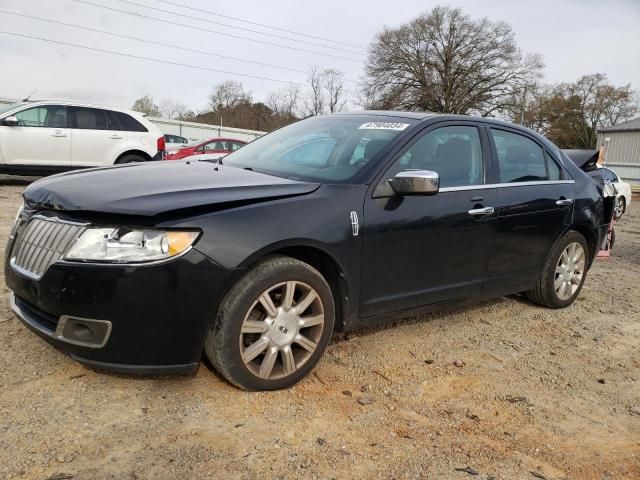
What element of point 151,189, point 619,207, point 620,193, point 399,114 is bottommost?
point 619,207

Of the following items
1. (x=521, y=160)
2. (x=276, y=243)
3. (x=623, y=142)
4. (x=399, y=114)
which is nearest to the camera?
(x=276, y=243)

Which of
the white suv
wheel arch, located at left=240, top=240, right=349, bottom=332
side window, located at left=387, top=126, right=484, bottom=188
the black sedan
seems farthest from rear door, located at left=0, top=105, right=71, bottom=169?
wheel arch, located at left=240, top=240, right=349, bottom=332

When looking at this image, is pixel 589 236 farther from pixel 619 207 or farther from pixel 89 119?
pixel 89 119

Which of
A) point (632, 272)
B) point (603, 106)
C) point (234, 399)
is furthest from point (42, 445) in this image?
point (603, 106)

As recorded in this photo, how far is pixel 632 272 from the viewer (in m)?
6.61

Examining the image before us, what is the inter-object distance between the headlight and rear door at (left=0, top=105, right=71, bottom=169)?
9.12 metres

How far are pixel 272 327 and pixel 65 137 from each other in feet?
30.7

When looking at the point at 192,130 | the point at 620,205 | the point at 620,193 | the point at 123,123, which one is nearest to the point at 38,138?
the point at 123,123

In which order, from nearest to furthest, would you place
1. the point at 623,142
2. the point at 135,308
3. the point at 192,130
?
the point at 135,308 < the point at 192,130 < the point at 623,142

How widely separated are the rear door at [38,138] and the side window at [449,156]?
9024 mm

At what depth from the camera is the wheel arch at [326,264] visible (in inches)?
113

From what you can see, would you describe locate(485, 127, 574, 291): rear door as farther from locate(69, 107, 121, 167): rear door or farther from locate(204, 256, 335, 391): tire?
locate(69, 107, 121, 167): rear door

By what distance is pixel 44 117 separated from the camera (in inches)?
411

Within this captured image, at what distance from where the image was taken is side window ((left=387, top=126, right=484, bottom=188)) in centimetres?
350
